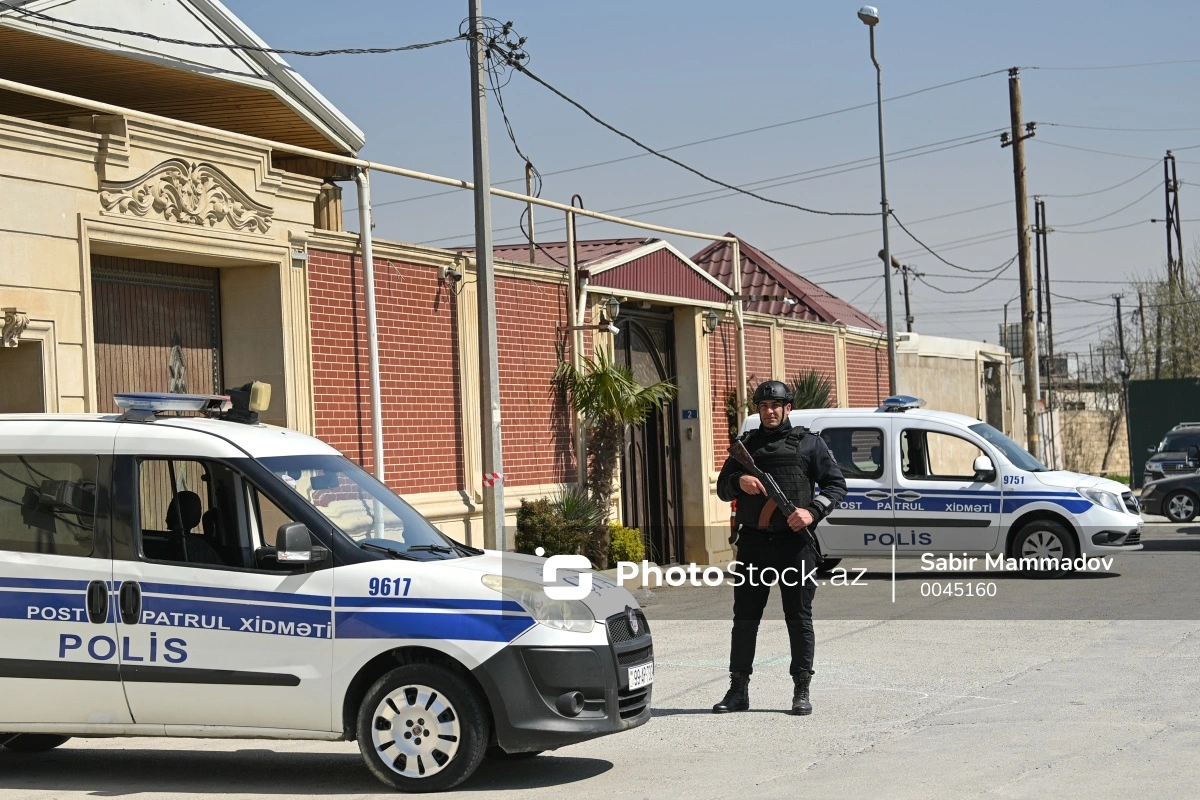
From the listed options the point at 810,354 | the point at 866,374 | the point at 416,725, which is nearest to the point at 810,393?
the point at 810,354

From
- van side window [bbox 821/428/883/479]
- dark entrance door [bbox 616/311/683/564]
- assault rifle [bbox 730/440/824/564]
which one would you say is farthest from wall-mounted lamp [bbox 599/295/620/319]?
assault rifle [bbox 730/440/824/564]

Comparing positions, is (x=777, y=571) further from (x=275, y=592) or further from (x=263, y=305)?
(x=263, y=305)

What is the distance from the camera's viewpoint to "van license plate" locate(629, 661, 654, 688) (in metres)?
7.58

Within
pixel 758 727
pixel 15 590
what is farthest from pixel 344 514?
pixel 758 727

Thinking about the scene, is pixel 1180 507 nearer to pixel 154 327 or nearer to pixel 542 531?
pixel 542 531

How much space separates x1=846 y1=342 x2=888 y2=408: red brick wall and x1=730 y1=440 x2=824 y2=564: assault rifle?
20450 millimetres

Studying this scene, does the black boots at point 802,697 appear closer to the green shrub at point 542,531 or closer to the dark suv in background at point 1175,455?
the green shrub at point 542,531

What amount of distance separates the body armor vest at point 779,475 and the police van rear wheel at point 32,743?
4.20 metres

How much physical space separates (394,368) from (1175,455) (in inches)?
792

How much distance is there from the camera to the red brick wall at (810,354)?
1037 inches

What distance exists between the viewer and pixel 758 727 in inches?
341

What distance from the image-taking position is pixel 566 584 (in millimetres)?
7621

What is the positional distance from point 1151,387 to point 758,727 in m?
33.2

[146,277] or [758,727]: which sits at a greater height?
[146,277]
